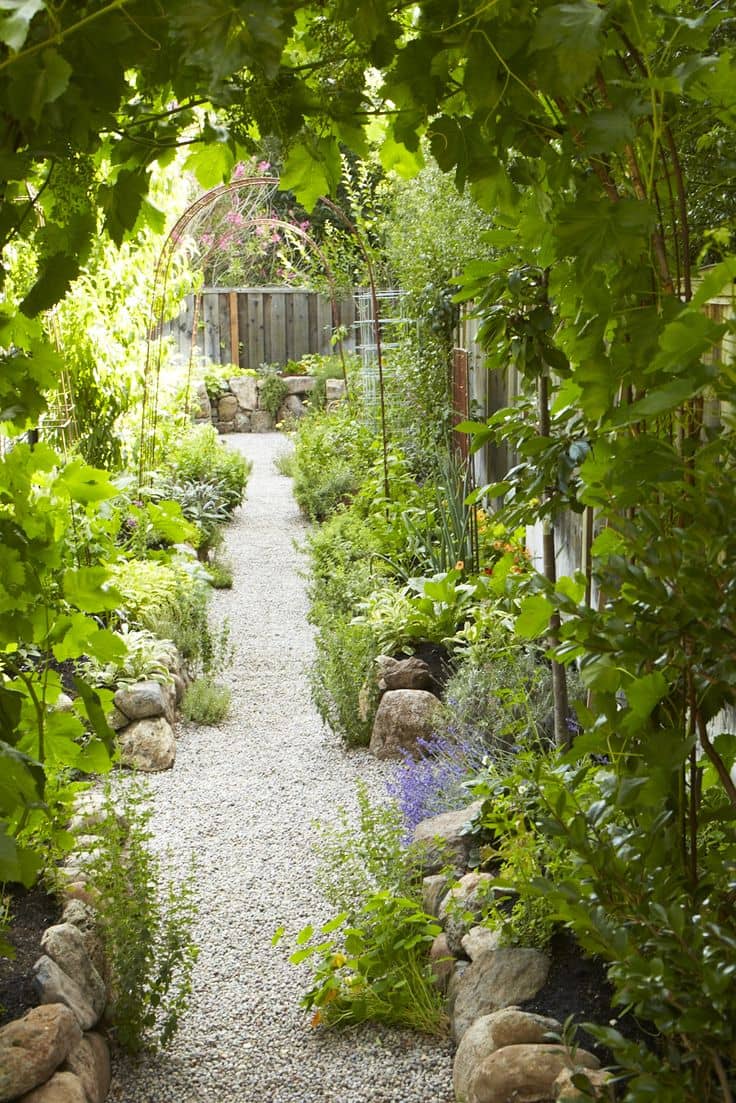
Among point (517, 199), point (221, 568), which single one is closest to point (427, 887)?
point (517, 199)

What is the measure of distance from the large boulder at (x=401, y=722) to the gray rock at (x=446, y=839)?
106 centimetres

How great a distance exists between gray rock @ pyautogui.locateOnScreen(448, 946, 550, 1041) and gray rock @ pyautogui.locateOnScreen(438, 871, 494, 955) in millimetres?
133

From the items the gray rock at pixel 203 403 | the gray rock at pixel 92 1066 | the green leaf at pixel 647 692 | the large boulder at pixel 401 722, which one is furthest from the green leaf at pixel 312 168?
the gray rock at pixel 203 403

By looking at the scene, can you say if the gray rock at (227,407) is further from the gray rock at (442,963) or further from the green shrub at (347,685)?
the gray rock at (442,963)

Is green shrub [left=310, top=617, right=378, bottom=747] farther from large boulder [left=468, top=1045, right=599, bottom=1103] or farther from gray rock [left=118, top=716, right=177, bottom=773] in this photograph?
large boulder [left=468, top=1045, right=599, bottom=1103]

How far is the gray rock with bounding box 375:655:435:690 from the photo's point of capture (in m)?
4.70

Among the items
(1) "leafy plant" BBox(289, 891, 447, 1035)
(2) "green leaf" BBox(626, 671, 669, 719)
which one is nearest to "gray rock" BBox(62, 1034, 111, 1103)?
(1) "leafy plant" BBox(289, 891, 447, 1035)

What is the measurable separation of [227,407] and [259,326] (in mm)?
1888

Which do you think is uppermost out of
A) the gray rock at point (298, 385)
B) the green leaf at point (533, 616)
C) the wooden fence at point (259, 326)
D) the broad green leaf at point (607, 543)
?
the wooden fence at point (259, 326)

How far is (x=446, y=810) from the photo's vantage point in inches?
142

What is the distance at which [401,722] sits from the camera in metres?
4.50

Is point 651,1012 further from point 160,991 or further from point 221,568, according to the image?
point 221,568

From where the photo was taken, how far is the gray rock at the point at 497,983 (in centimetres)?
241

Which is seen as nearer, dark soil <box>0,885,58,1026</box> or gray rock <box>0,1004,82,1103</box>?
gray rock <box>0,1004,82,1103</box>
